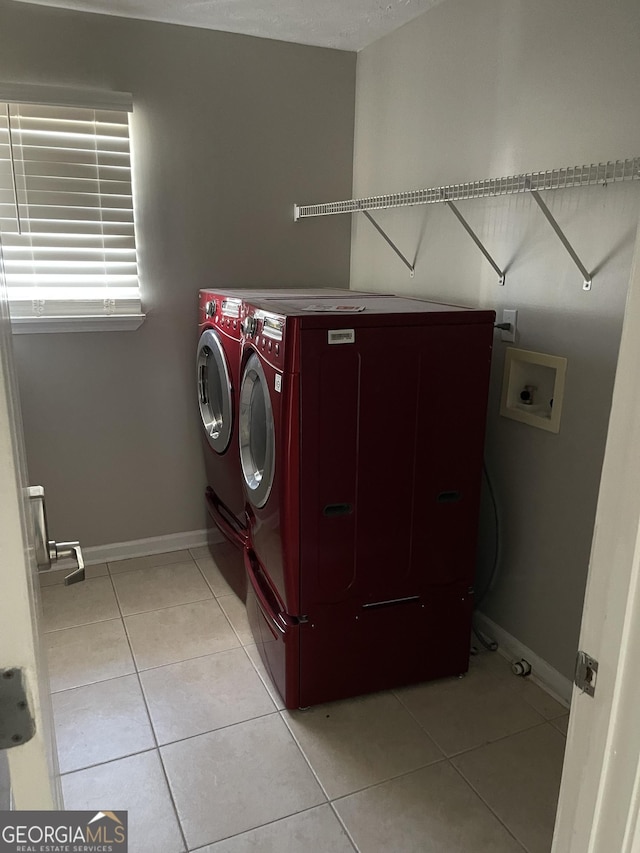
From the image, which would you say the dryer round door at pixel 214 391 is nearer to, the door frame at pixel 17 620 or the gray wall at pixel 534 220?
the gray wall at pixel 534 220

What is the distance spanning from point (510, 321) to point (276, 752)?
1513 millimetres

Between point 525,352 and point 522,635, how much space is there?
973mm

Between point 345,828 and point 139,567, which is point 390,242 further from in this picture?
point 345,828

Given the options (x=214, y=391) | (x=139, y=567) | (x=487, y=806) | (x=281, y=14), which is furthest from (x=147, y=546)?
(x=281, y=14)

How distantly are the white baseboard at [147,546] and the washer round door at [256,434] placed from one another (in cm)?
69

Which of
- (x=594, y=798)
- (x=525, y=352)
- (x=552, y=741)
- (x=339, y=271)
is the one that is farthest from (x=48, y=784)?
(x=339, y=271)

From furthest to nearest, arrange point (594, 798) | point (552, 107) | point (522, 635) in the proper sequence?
1. point (522, 635)
2. point (552, 107)
3. point (594, 798)

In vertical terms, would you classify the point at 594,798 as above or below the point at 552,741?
above

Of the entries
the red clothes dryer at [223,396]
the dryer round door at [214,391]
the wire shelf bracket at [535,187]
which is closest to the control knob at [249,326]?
the red clothes dryer at [223,396]

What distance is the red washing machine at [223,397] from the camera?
7.68 ft

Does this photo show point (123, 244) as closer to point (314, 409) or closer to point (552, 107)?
point (314, 409)

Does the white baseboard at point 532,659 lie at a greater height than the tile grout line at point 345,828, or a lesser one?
greater

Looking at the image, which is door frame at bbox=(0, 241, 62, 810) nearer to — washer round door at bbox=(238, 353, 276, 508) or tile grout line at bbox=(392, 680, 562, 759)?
washer round door at bbox=(238, 353, 276, 508)

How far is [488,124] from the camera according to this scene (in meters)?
2.12
